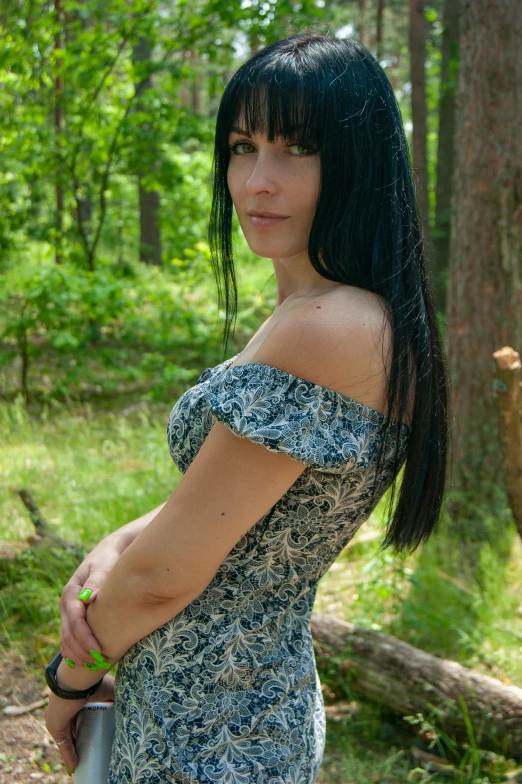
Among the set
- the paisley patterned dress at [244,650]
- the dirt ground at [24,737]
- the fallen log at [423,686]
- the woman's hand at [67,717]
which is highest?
the paisley patterned dress at [244,650]

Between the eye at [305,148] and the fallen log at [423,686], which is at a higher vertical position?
the eye at [305,148]

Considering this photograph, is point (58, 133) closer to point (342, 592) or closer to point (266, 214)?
point (342, 592)

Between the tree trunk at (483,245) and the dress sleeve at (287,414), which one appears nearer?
the dress sleeve at (287,414)

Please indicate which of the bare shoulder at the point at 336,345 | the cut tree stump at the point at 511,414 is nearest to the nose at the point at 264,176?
the bare shoulder at the point at 336,345

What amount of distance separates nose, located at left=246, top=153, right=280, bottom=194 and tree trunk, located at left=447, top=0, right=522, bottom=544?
3484 millimetres

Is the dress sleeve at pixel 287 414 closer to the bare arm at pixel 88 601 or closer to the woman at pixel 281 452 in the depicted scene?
the woman at pixel 281 452

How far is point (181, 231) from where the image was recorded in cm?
1213

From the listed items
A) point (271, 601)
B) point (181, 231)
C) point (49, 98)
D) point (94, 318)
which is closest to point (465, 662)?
point (271, 601)

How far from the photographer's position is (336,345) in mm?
1156

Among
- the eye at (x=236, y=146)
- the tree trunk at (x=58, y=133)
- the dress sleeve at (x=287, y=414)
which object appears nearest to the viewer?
the dress sleeve at (x=287, y=414)

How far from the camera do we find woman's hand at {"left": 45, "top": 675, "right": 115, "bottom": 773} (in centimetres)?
141

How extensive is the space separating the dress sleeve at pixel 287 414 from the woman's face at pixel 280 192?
0.28 metres

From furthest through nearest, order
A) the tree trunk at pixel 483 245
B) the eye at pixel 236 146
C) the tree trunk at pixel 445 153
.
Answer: the tree trunk at pixel 445 153 < the tree trunk at pixel 483 245 < the eye at pixel 236 146

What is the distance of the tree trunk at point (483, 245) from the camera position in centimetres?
444
